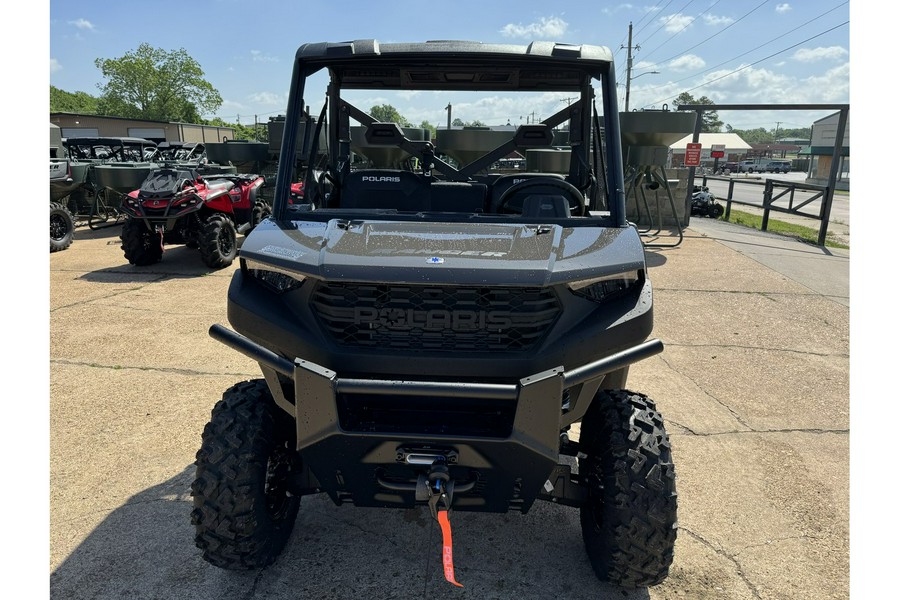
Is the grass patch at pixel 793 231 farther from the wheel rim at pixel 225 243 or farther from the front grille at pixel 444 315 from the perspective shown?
the front grille at pixel 444 315

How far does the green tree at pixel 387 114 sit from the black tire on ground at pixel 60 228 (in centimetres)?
862

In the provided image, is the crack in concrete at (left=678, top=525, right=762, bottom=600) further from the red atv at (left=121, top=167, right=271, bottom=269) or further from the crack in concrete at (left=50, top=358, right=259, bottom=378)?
the red atv at (left=121, top=167, right=271, bottom=269)

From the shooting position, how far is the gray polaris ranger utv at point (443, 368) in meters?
2.01

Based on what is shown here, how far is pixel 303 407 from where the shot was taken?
6.62 ft

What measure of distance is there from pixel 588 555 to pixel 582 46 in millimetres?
2199

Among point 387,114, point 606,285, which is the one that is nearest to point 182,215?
point 387,114

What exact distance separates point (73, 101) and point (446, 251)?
93.1 m

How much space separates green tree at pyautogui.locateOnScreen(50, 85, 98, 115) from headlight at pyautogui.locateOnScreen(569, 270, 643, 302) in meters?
84.2

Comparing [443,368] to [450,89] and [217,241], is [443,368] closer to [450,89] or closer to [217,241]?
[450,89]

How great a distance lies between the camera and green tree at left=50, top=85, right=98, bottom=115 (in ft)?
238

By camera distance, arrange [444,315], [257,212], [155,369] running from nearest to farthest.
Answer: [444,315]
[155,369]
[257,212]

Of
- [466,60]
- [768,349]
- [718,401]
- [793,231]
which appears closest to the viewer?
[466,60]

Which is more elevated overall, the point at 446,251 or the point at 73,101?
the point at 73,101

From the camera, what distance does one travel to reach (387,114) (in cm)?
386
